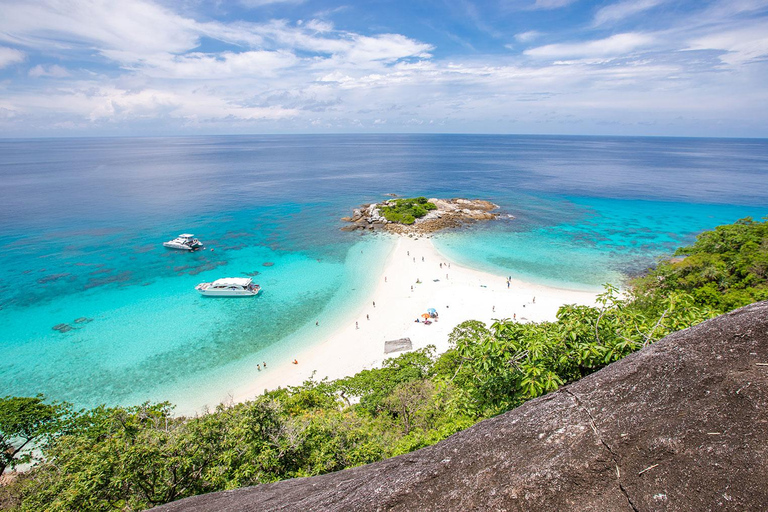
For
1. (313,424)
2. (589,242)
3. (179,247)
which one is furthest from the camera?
(589,242)

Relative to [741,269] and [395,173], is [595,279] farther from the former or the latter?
[395,173]

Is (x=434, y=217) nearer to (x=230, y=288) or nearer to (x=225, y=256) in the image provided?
(x=225, y=256)

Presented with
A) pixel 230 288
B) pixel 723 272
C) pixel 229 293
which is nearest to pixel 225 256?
pixel 230 288

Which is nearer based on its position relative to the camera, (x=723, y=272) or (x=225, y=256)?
(x=723, y=272)

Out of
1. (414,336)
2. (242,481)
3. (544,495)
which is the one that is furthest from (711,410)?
(414,336)

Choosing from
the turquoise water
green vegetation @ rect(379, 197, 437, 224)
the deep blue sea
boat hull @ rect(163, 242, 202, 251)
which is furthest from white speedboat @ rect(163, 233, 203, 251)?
the turquoise water

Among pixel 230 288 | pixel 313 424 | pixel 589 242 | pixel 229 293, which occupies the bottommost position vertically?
pixel 229 293

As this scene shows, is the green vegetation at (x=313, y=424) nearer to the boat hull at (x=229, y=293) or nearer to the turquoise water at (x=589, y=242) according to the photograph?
the boat hull at (x=229, y=293)

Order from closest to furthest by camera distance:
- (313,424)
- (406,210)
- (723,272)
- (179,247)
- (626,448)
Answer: (626,448) → (313,424) → (723,272) → (179,247) → (406,210)
